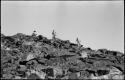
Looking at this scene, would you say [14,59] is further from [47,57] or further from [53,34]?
[53,34]

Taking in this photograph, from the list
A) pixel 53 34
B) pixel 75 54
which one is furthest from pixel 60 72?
pixel 53 34

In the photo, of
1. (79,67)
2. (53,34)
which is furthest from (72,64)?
(53,34)

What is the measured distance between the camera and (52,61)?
2021 inches

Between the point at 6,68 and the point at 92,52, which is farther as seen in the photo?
the point at 92,52

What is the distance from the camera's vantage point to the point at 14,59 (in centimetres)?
5238

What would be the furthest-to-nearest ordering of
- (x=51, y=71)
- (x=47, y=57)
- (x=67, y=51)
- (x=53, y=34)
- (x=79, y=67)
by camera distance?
1. (x=53, y=34)
2. (x=67, y=51)
3. (x=47, y=57)
4. (x=79, y=67)
5. (x=51, y=71)

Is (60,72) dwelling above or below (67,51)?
below

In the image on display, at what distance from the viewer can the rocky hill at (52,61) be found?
46969 mm

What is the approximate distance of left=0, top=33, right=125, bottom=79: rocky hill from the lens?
1849 inches

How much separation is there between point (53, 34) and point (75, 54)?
1539 centimetres

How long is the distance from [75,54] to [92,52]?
21.0 ft

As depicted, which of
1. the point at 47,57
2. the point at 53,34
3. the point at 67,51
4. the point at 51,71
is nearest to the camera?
the point at 51,71

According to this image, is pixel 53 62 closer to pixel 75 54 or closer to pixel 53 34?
pixel 75 54

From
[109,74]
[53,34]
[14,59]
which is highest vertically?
[53,34]
